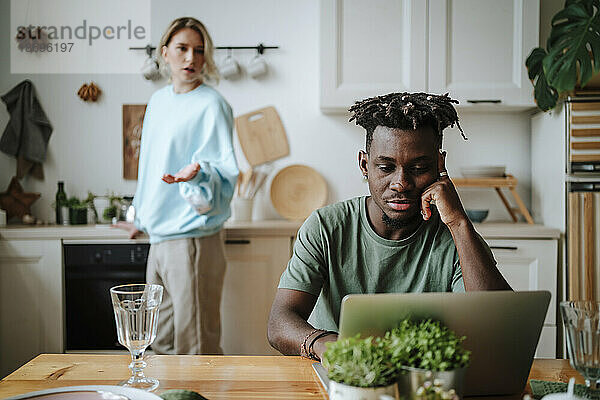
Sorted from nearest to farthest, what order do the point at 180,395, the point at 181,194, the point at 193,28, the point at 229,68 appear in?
1. the point at 180,395
2. the point at 181,194
3. the point at 193,28
4. the point at 229,68

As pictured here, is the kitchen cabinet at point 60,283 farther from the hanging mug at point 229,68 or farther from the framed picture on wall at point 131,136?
the hanging mug at point 229,68

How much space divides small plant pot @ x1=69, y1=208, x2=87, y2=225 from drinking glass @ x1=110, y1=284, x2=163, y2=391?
2.27 meters

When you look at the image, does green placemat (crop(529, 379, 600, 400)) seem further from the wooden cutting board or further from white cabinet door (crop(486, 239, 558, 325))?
the wooden cutting board

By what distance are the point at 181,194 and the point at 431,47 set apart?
1515mm

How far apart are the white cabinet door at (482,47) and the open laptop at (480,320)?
7.49 feet

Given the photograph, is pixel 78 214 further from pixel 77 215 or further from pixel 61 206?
pixel 61 206

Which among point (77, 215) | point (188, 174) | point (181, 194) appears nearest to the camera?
point (188, 174)

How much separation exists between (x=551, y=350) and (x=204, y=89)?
2053mm

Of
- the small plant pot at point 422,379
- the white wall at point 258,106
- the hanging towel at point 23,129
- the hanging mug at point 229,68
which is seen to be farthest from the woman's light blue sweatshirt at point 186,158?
the small plant pot at point 422,379

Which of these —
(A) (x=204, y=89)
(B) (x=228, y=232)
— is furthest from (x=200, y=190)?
(B) (x=228, y=232)

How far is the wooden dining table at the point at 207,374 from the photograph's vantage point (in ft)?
3.43

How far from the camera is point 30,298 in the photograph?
2965 millimetres

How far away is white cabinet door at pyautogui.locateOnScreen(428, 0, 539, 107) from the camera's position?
10.1 feet

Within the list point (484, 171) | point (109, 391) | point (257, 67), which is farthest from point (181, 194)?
point (484, 171)
